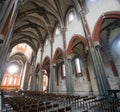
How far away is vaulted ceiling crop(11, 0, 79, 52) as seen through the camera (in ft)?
52.1

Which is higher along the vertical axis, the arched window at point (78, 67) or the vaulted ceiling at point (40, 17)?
the vaulted ceiling at point (40, 17)

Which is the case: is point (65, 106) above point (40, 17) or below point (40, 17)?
below

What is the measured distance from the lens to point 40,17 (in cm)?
1892

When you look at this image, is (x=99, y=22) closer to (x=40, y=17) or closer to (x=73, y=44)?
(x=73, y=44)

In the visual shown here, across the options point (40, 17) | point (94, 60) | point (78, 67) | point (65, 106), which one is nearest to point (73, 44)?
point (78, 67)

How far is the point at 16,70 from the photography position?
4056 cm

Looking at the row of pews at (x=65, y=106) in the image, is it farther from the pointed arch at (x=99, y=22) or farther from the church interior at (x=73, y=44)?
the pointed arch at (x=99, y=22)

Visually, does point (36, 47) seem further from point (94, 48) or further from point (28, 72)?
point (94, 48)

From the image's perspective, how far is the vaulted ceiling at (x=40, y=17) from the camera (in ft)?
52.1

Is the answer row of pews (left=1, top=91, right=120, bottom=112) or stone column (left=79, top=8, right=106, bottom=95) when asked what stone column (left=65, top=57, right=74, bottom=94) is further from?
stone column (left=79, top=8, right=106, bottom=95)

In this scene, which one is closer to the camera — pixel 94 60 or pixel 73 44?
pixel 94 60

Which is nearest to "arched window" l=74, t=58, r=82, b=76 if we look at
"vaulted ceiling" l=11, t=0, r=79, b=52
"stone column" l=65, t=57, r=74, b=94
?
"stone column" l=65, t=57, r=74, b=94

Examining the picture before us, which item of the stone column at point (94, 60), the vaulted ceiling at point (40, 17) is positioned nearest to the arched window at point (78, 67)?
the vaulted ceiling at point (40, 17)

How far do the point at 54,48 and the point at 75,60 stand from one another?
4.67 m
